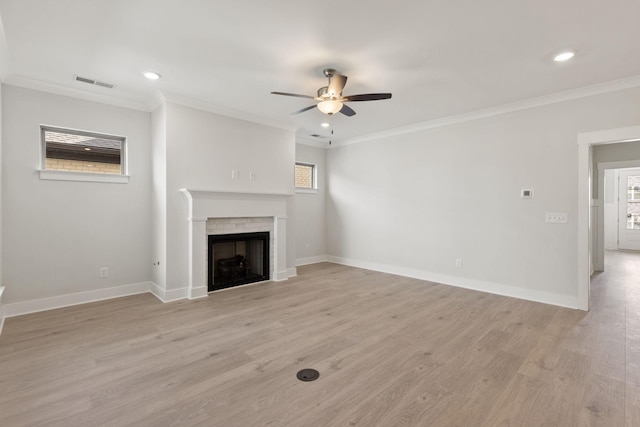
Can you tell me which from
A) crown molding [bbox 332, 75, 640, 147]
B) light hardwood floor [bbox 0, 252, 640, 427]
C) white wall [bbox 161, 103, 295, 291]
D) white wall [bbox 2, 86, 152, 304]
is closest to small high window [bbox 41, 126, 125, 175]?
white wall [bbox 2, 86, 152, 304]

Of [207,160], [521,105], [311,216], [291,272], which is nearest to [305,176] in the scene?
[311,216]

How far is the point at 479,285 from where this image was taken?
4.74 meters

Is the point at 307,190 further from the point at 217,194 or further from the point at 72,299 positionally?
the point at 72,299

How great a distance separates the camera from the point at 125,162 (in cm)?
440

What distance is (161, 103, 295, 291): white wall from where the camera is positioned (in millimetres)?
4219

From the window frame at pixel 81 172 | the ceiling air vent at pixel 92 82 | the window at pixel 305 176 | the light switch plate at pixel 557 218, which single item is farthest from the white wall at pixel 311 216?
the light switch plate at pixel 557 218

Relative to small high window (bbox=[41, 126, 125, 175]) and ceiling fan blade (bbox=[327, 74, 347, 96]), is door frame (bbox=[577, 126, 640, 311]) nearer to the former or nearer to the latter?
ceiling fan blade (bbox=[327, 74, 347, 96])

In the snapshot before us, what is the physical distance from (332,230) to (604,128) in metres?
4.87

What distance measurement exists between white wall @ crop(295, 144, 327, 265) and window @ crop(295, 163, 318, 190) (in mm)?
115

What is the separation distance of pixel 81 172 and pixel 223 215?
1.90 m

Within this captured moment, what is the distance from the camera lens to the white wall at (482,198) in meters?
3.93

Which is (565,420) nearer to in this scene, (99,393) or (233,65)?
(99,393)

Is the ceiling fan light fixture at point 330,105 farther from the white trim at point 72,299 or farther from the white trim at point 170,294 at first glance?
the white trim at point 72,299

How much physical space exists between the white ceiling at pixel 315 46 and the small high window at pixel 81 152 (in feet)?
1.87
